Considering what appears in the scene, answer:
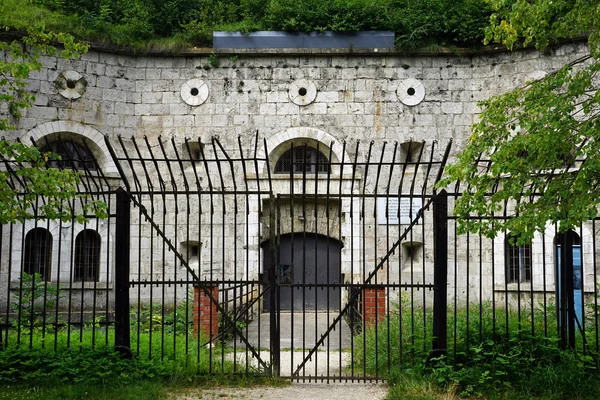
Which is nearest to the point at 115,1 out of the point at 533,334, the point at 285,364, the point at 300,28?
the point at 300,28

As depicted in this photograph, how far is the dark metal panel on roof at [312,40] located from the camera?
1509cm

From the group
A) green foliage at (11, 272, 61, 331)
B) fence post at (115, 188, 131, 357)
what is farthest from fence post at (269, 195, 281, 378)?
green foliage at (11, 272, 61, 331)

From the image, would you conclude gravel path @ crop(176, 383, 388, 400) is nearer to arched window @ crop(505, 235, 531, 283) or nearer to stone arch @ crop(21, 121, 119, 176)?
arched window @ crop(505, 235, 531, 283)

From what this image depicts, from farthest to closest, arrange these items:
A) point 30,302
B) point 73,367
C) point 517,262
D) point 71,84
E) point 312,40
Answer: point 312,40 → point 71,84 → point 517,262 → point 30,302 → point 73,367

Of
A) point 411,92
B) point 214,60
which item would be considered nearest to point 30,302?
point 214,60

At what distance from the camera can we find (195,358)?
7.92 metres

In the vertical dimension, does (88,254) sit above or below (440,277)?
above

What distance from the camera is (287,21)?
49.6 ft

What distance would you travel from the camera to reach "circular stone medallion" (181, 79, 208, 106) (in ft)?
49.4

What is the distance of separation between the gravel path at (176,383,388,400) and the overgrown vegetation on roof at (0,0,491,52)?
937cm

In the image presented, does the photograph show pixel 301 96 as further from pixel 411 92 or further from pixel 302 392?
pixel 302 392

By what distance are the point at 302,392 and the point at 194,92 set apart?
940cm

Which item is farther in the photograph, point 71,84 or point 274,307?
point 71,84

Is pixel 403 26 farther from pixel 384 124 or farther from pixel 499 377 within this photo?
pixel 499 377
